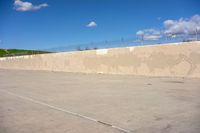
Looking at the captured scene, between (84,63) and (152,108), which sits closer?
(152,108)

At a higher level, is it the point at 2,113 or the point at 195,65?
the point at 195,65

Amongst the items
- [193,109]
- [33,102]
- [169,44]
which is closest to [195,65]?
[169,44]

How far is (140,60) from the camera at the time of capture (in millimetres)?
20094

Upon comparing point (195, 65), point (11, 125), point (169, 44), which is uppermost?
point (169, 44)

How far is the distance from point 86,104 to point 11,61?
4436 cm

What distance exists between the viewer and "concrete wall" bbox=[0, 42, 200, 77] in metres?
16.8

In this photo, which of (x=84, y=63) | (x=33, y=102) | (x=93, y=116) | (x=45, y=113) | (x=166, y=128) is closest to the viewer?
(x=166, y=128)

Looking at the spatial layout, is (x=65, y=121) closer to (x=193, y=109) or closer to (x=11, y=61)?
(x=193, y=109)

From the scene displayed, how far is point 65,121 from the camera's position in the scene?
5953 millimetres

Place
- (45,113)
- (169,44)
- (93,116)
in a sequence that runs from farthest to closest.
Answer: (169,44) < (45,113) < (93,116)

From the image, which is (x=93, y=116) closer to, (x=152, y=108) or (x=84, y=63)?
(x=152, y=108)

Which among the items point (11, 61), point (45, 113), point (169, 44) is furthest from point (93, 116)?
point (11, 61)

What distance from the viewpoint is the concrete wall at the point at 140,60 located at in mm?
16797

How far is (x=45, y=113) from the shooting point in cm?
690
